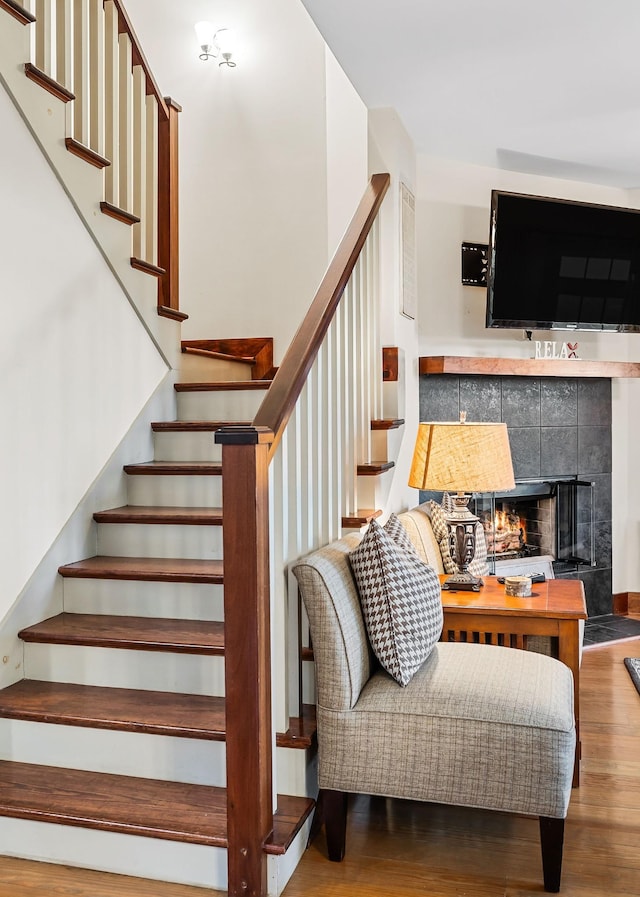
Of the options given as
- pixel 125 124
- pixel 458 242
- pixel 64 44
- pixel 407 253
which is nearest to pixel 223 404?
pixel 407 253

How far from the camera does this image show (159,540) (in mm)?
2973

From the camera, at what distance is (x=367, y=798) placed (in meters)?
2.56

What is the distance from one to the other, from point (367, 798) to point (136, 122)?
2.92 meters

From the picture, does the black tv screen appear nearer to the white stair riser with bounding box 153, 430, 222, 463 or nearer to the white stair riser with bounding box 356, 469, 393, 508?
the white stair riser with bounding box 356, 469, 393, 508

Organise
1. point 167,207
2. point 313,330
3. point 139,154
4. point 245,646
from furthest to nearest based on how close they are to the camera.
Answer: point 167,207 < point 139,154 < point 313,330 < point 245,646

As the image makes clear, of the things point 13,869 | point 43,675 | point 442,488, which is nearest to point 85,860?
point 13,869

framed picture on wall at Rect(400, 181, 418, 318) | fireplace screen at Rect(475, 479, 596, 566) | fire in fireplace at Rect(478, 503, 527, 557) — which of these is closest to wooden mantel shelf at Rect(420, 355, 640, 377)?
framed picture on wall at Rect(400, 181, 418, 318)

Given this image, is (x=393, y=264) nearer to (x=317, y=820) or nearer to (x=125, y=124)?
(x=125, y=124)

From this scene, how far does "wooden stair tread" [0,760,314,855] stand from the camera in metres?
2.02

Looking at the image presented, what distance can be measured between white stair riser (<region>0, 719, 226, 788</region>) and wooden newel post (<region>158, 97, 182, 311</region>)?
2009mm

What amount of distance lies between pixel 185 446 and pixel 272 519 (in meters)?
1.43

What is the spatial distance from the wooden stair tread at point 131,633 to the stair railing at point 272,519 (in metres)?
0.34

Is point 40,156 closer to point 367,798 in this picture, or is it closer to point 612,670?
point 367,798

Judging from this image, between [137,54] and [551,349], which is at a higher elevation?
[137,54]
